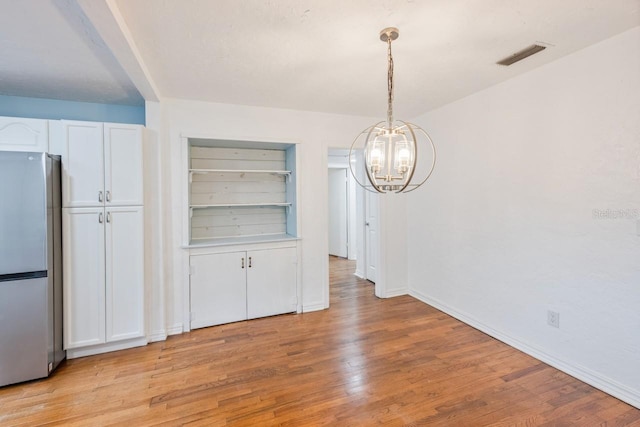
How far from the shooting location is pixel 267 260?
347 cm

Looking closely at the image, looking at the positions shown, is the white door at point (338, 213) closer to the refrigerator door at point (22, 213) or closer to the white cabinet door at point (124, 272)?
the white cabinet door at point (124, 272)

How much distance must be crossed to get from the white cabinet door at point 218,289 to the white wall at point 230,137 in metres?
0.12

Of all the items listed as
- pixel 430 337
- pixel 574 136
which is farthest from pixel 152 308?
pixel 574 136

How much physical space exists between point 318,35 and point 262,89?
1.09 m

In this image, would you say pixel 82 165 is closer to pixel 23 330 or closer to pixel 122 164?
pixel 122 164

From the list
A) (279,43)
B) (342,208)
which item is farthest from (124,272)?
(342,208)

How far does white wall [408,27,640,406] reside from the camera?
202cm

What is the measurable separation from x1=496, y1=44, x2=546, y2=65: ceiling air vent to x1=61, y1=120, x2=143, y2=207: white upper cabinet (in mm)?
3300

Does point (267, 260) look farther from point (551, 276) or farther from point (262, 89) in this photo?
point (551, 276)

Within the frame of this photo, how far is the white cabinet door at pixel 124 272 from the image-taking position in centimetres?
271

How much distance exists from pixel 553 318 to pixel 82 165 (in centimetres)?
432

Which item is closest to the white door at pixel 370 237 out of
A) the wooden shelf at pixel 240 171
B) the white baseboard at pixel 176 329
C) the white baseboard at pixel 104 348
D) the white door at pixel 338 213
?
the wooden shelf at pixel 240 171

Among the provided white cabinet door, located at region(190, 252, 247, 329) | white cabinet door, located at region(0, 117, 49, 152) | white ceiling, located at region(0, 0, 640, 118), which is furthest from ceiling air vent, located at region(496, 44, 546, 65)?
white cabinet door, located at region(0, 117, 49, 152)

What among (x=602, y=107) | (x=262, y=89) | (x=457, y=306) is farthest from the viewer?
(x=457, y=306)
